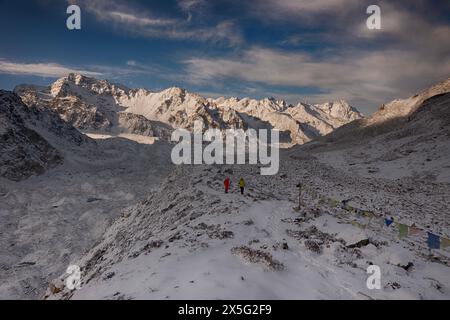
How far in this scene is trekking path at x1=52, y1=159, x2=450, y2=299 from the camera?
10.5 m

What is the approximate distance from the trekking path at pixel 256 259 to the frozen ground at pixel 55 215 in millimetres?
12892

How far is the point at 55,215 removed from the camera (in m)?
51.5

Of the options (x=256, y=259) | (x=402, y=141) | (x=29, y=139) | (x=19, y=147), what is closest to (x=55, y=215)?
(x=256, y=259)

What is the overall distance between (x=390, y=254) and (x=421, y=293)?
3052 mm

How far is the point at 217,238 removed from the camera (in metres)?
16.0

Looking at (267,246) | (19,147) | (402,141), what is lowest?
(267,246)

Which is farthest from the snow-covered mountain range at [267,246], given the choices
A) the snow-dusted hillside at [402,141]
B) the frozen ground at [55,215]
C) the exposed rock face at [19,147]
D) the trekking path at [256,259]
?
the exposed rock face at [19,147]

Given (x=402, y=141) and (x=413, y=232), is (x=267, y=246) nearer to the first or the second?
(x=413, y=232)

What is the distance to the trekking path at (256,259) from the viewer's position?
1055cm

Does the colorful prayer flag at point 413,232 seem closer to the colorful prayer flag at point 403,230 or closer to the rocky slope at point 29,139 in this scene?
the colorful prayer flag at point 403,230

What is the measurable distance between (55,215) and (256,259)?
48656 millimetres
